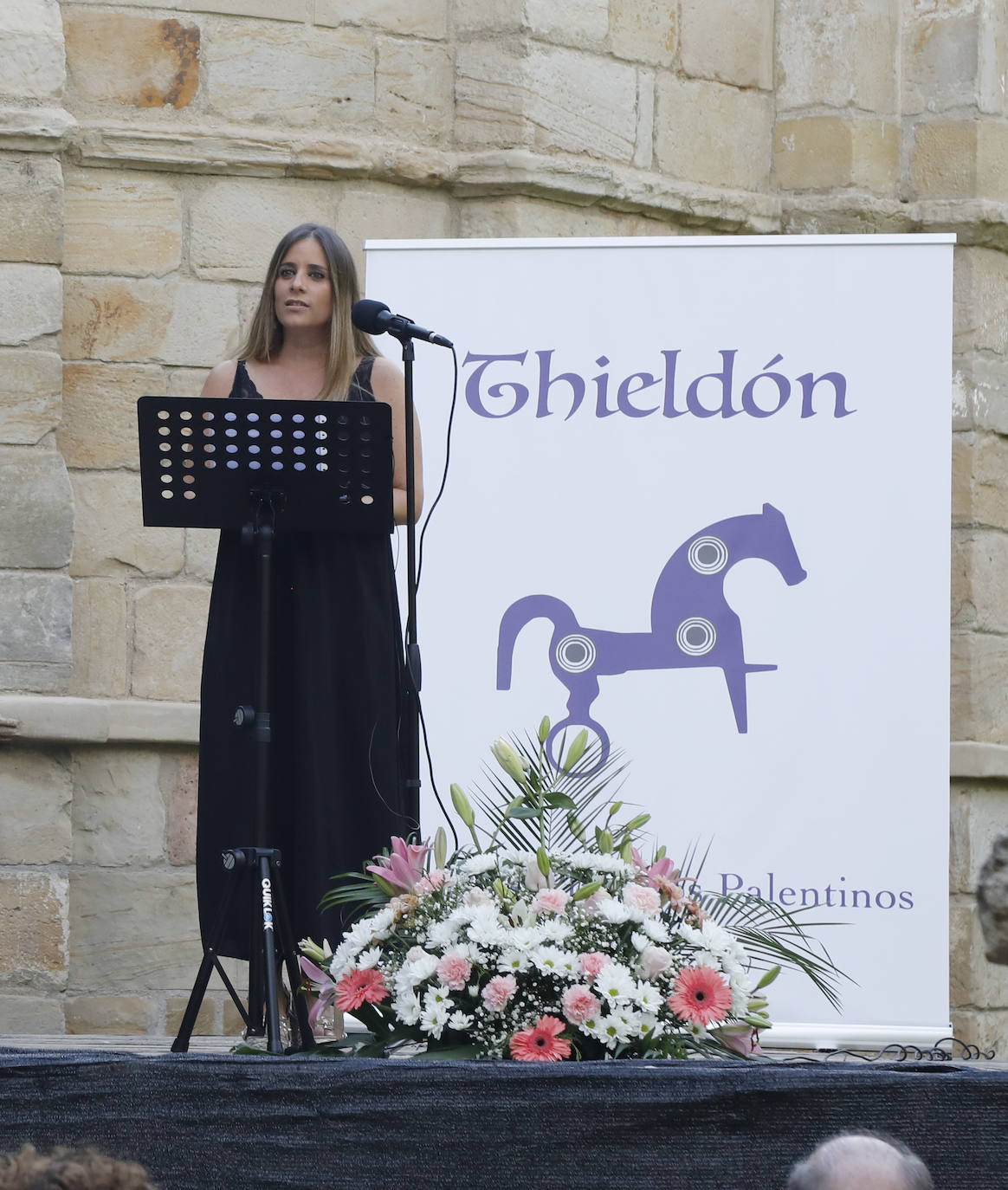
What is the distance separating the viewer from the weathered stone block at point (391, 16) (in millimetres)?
5848

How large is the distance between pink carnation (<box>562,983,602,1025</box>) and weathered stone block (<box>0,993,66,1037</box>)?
3032 millimetres

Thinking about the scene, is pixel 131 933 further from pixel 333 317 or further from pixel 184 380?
pixel 333 317

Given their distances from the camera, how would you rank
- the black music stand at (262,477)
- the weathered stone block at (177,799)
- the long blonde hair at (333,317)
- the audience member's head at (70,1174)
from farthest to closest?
→ the weathered stone block at (177,799)
the long blonde hair at (333,317)
the black music stand at (262,477)
the audience member's head at (70,1174)

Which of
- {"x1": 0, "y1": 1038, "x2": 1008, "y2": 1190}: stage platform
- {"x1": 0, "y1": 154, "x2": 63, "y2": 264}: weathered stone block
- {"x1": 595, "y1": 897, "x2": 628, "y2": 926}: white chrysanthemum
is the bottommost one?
{"x1": 0, "y1": 1038, "x2": 1008, "y2": 1190}: stage platform

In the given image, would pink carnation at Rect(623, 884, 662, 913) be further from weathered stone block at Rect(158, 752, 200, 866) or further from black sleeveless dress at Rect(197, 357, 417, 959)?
weathered stone block at Rect(158, 752, 200, 866)

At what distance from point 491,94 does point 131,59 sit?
1.16 meters

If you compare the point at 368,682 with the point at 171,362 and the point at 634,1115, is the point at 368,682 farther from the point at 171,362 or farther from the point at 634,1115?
the point at 171,362

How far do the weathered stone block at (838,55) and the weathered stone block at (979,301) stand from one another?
2.11ft

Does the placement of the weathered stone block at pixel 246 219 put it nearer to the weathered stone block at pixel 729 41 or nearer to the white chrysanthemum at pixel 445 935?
the weathered stone block at pixel 729 41

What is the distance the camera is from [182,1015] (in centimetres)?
540

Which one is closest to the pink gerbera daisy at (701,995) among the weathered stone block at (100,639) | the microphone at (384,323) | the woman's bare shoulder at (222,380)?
the microphone at (384,323)

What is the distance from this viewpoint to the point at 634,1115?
235 centimetres

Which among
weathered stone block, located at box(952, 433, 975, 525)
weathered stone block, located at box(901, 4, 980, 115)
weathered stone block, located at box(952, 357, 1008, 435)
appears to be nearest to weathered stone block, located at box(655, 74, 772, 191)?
weathered stone block, located at box(901, 4, 980, 115)

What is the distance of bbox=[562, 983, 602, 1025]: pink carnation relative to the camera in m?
2.48
